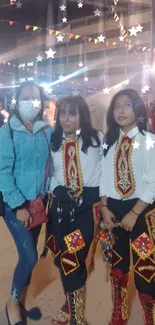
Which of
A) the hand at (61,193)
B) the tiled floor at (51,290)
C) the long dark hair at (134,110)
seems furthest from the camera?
the tiled floor at (51,290)

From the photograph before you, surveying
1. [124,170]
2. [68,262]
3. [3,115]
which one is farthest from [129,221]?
[3,115]

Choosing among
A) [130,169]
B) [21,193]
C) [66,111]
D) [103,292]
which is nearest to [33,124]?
[66,111]

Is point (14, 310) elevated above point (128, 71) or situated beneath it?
situated beneath

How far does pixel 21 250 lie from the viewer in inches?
87.0

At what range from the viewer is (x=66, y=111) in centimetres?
209

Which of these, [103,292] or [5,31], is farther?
[103,292]

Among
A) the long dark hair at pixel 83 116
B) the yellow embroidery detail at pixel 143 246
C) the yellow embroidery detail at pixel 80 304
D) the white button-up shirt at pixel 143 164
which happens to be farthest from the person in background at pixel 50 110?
the yellow embroidery detail at pixel 80 304

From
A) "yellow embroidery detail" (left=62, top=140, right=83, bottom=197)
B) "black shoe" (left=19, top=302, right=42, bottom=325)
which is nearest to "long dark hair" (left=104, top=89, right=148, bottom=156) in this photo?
"yellow embroidery detail" (left=62, top=140, right=83, bottom=197)

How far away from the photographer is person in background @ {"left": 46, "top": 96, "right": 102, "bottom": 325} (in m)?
2.09

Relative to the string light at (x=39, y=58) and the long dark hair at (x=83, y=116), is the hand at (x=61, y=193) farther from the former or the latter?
the string light at (x=39, y=58)

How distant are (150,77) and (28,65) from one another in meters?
0.49

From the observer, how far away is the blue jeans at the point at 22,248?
219cm

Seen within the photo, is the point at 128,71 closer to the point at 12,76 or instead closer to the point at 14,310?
the point at 12,76

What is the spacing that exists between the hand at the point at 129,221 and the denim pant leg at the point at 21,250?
0.40 m
